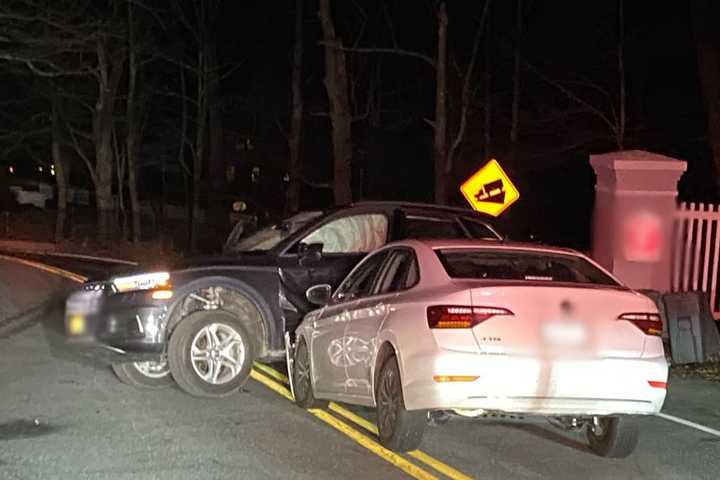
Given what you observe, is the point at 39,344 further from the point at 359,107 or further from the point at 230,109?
the point at 230,109

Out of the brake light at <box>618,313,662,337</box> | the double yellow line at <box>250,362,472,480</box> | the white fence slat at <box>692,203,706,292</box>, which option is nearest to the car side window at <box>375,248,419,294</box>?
the double yellow line at <box>250,362,472,480</box>

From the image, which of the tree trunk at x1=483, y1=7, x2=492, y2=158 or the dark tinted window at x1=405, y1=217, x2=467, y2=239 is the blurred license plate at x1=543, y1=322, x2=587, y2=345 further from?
the tree trunk at x1=483, y1=7, x2=492, y2=158

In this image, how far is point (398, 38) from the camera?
140ft

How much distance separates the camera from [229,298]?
9367mm

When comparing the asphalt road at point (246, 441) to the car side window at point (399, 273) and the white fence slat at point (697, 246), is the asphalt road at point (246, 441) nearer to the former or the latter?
the car side window at point (399, 273)

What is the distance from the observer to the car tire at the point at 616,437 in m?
7.08

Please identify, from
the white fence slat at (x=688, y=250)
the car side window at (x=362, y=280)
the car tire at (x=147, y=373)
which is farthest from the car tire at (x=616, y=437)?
the white fence slat at (x=688, y=250)

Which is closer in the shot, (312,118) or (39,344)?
(39,344)

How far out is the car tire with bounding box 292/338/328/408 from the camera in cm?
871

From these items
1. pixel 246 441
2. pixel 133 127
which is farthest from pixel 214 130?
pixel 246 441

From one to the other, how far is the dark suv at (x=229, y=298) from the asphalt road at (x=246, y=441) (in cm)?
34

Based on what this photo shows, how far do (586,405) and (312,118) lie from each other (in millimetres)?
46963

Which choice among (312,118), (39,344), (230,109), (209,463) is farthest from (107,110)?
(209,463)

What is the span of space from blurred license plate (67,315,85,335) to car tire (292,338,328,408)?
6.57ft
